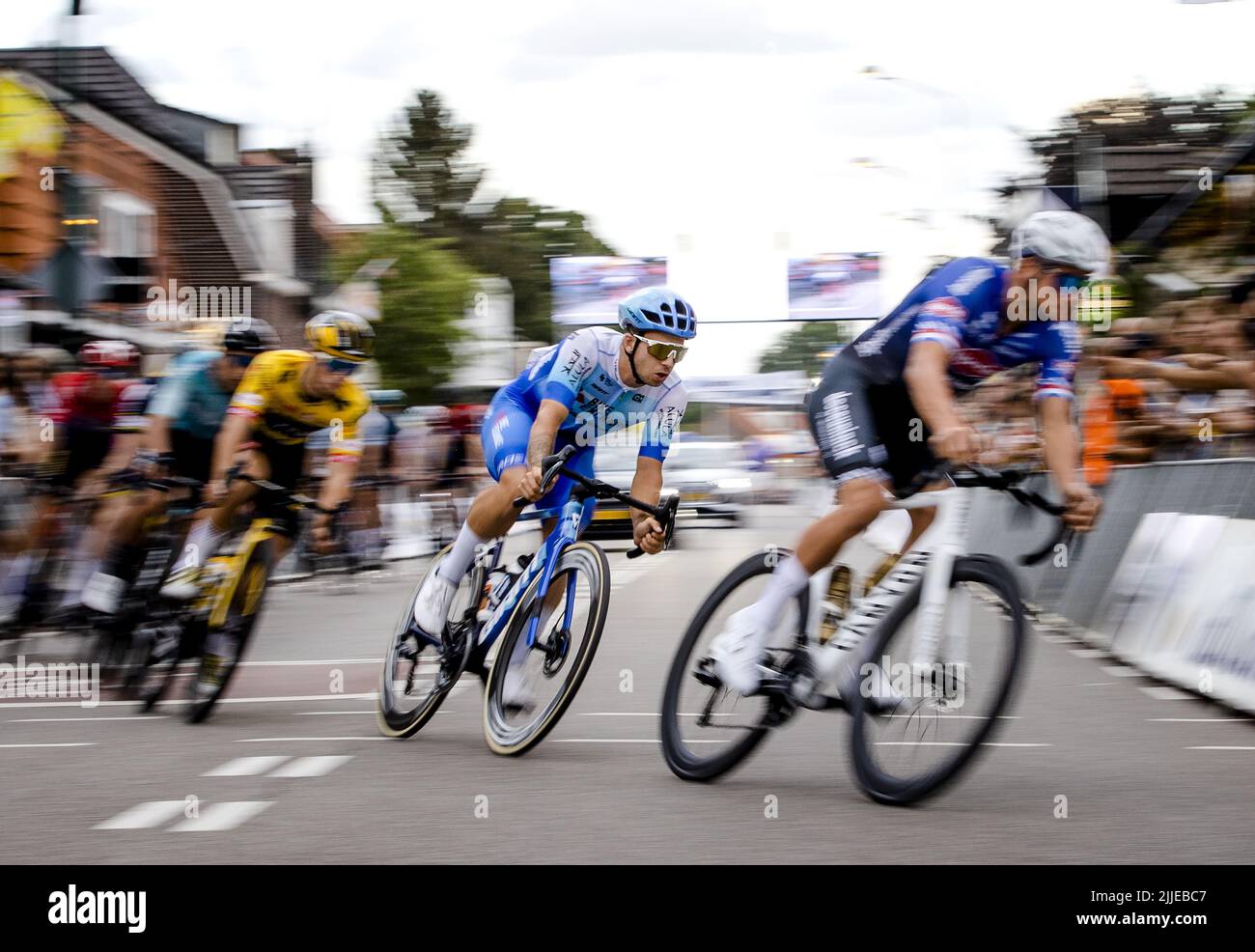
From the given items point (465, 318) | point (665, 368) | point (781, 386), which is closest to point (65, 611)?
point (665, 368)

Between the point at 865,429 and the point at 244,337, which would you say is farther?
the point at 244,337

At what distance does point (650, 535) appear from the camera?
6711mm

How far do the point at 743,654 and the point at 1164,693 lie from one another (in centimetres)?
400

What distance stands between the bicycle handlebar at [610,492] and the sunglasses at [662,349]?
0.49m

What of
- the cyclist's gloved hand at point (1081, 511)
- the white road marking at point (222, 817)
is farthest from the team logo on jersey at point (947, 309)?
the white road marking at point (222, 817)

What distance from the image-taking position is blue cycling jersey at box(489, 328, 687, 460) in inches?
269

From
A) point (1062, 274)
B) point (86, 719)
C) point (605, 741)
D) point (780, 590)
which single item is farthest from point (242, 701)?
point (1062, 274)

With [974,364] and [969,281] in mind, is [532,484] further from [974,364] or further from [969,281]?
[969,281]

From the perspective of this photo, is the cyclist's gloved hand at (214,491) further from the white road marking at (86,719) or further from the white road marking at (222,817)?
the white road marking at (222,817)

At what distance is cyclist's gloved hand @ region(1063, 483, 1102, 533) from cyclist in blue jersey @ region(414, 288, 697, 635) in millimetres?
1695

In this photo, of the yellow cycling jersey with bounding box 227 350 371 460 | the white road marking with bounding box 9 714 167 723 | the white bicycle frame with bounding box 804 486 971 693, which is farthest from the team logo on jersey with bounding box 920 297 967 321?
the white road marking with bounding box 9 714 167 723

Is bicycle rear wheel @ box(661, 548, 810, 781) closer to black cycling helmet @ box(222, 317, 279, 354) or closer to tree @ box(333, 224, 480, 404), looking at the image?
black cycling helmet @ box(222, 317, 279, 354)

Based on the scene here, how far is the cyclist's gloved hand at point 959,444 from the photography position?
5.22m
